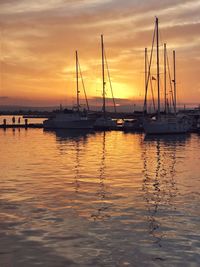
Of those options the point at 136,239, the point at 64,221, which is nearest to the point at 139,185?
the point at 64,221

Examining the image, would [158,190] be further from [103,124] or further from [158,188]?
[103,124]

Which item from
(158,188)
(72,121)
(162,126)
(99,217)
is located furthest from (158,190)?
(72,121)

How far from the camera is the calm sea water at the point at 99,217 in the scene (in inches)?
365

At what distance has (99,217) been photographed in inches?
491

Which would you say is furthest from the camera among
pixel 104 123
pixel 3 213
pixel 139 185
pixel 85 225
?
pixel 104 123

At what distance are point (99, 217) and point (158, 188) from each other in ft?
19.6

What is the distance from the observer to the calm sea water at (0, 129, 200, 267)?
9266mm

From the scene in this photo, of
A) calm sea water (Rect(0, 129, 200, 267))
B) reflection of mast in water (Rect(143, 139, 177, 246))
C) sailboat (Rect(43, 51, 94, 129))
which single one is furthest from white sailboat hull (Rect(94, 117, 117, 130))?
calm sea water (Rect(0, 129, 200, 267))

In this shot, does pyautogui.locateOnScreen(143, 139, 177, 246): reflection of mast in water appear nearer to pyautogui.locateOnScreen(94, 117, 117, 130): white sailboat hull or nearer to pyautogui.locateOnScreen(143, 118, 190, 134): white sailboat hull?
pyautogui.locateOnScreen(143, 118, 190, 134): white sailboat hull

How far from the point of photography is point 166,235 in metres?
10.8

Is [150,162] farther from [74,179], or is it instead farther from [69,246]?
[69,246]

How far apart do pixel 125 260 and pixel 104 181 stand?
10486 millimetres

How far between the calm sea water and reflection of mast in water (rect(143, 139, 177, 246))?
32 millimetres

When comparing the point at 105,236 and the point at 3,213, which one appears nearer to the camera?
the point at 105,236
